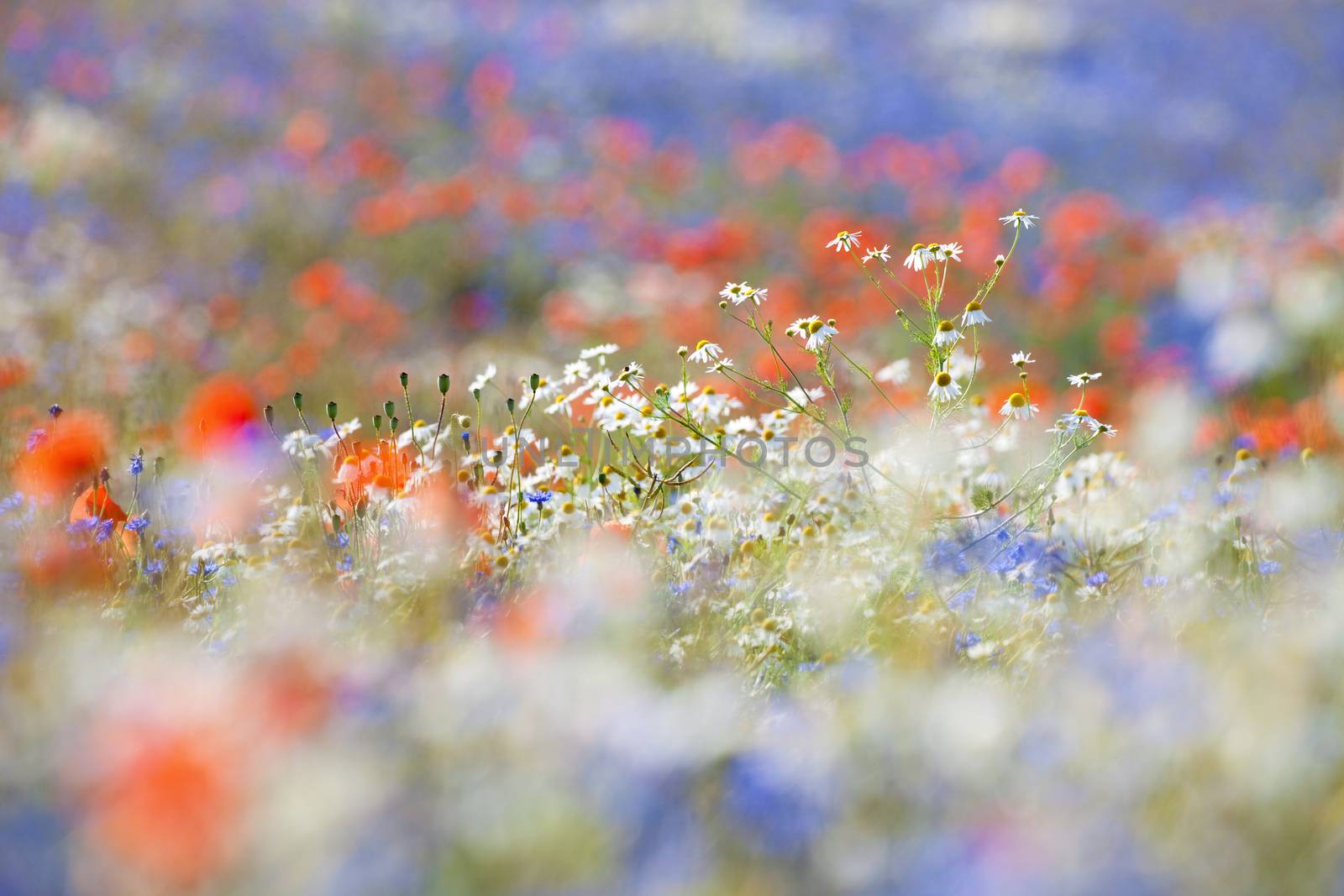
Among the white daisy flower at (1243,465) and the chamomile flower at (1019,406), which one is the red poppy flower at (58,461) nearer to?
the chamomile flower at (1019,406)

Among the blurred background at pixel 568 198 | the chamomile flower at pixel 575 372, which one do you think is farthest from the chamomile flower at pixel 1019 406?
the blurred background at pixel 568 198

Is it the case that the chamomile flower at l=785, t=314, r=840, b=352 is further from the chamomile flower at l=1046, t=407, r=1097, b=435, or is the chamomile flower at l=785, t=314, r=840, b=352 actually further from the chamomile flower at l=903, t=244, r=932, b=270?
the chamomile flower at l=1046, t=407, r=1097, b=435

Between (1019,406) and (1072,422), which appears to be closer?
(1072,422)

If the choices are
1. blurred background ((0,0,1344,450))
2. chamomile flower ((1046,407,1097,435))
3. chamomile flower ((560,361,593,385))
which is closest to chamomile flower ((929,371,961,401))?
chamomile flower ((1046,407,1097,435))

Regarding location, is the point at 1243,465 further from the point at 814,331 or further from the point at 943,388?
the point at 814,331

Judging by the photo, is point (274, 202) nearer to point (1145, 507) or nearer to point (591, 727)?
point (1145, 507)

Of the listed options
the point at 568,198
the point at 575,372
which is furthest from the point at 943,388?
the point at 568,198

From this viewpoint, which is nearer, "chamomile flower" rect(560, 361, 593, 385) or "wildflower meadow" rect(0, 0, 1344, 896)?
"wildflower meadow" rect(0, 0, 1344, 896)
